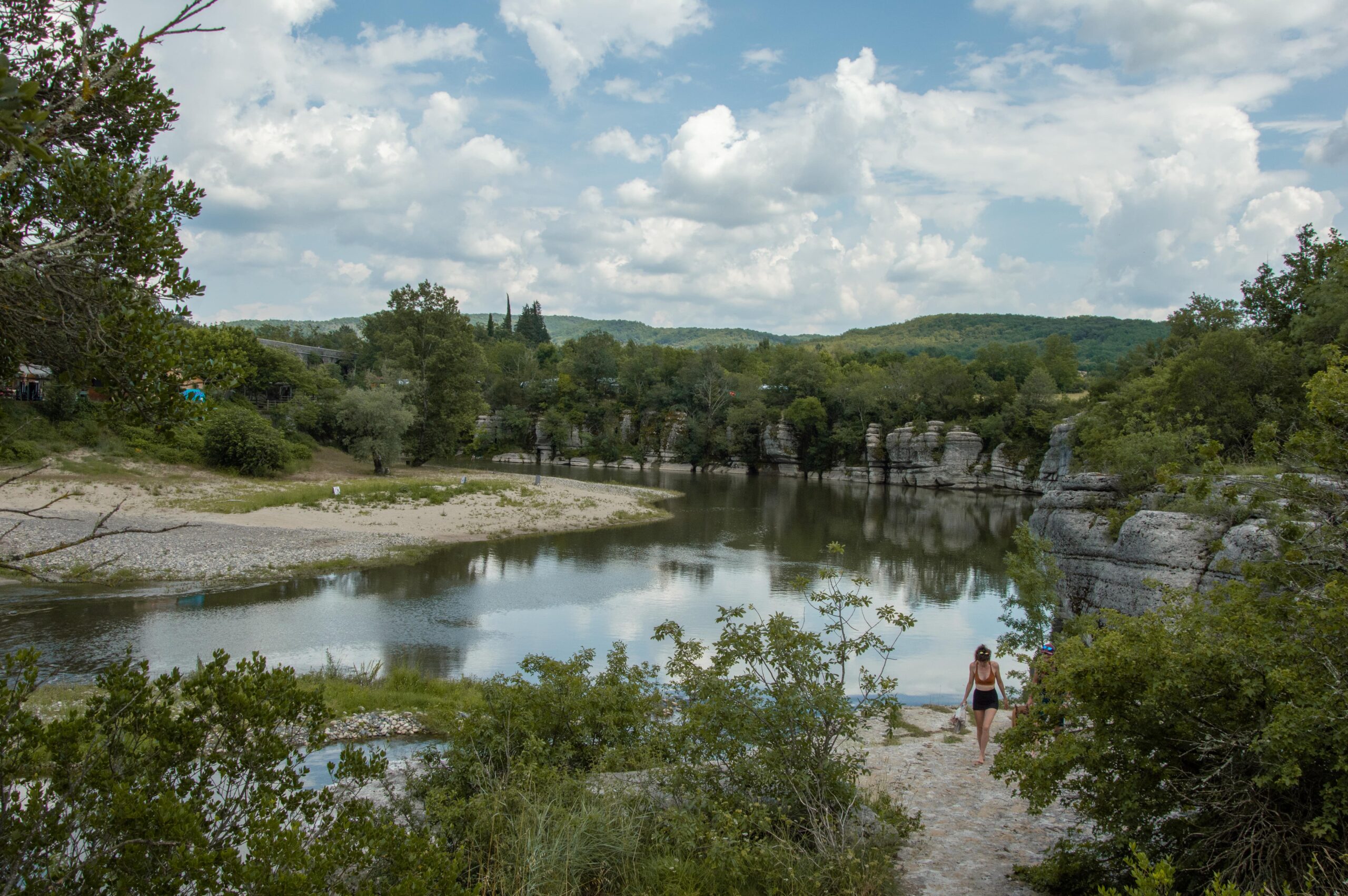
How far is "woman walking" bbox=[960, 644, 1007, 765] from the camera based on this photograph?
1142cm

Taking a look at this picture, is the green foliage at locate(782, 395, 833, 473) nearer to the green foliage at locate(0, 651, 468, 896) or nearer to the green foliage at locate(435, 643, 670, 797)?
the green foliage at locate(435, 643, 670, 797)

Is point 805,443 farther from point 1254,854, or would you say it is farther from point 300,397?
point 1254,854

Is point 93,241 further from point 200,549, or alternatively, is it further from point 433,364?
point 433,364

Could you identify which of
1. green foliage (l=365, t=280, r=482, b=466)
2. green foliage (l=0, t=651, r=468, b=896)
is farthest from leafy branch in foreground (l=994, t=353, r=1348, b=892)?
green foliage (l=365, t=280, r=482, b=466)

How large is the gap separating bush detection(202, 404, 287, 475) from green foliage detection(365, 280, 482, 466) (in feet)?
44.1

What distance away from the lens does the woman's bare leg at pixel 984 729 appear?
37.3 feet

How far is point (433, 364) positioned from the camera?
190 feet

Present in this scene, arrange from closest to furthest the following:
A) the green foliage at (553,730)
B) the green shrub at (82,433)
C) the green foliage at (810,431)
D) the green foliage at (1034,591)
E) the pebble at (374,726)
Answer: the green foliage at (553,730)
the pebble at (374,726)
the green foliage at (1034,591)
the green shrub at (82,433)
the green foliage at (810,431)

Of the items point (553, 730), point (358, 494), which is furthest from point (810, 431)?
point (553, 730)

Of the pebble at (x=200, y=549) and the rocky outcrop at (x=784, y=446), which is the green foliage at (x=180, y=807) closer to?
the pebble at (x=200, y=549)

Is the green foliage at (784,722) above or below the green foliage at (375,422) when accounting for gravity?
below

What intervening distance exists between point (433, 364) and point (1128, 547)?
50659 millimetres

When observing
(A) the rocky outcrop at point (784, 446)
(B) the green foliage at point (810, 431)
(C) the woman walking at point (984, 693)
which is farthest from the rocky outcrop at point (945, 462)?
(C) the woman walking at point (984, 693)

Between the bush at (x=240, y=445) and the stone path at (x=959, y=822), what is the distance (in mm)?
39404
